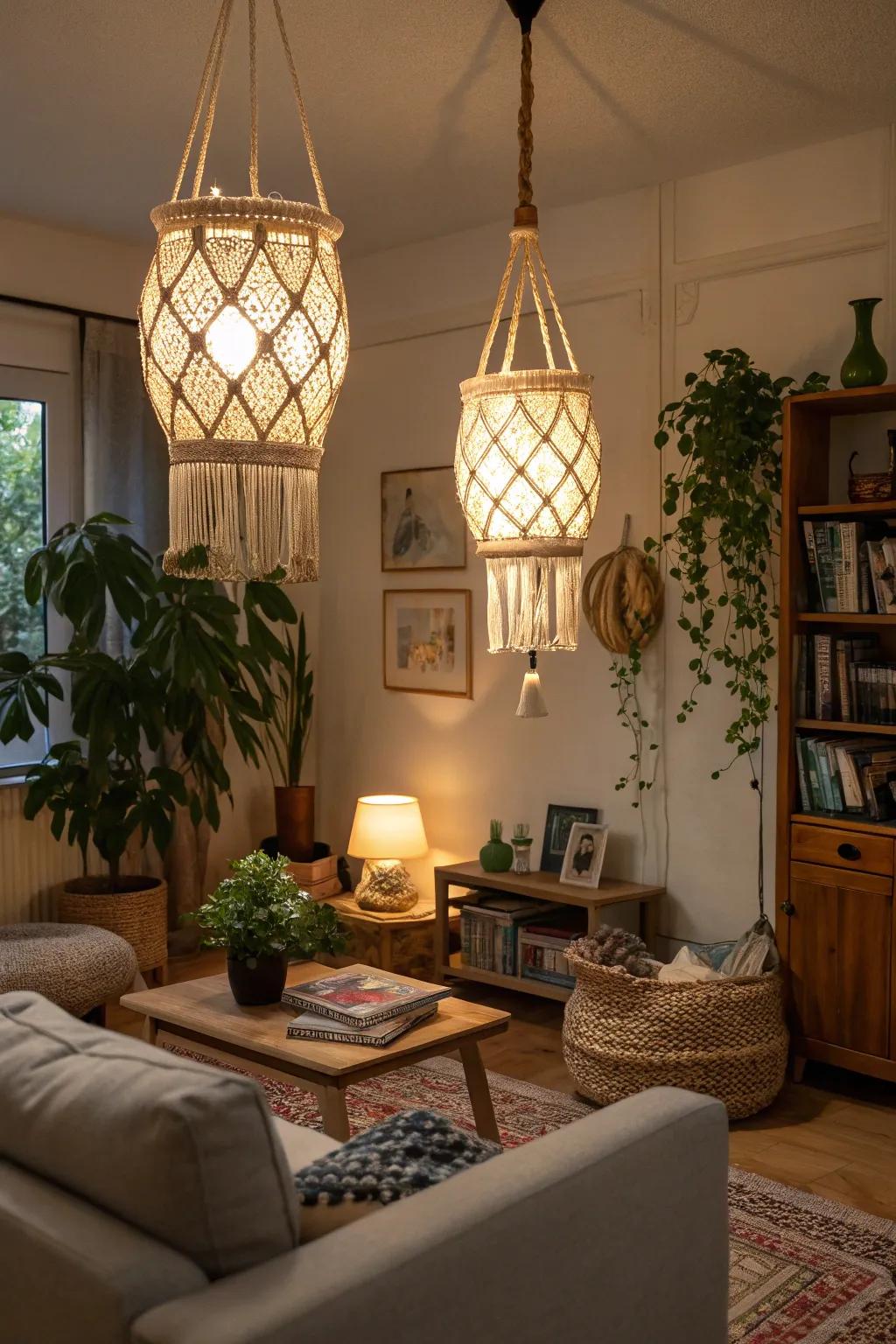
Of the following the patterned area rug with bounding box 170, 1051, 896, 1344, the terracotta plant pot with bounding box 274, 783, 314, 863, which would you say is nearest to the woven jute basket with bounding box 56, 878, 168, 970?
the terracotta plant pot with bounding box 274, 783, 314, 863

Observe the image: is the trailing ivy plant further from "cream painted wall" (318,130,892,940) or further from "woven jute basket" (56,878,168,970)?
"woven jute basket" (56,878,168,970)

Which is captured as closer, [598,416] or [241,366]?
[241,366]

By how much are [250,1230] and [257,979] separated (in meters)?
1.64

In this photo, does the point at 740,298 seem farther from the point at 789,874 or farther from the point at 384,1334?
the point at 384,1334

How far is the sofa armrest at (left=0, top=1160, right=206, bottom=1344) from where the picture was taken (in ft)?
4.48

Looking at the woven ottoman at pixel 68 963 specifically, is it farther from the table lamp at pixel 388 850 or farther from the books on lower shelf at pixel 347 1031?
the books on lower shelf at pixel 347 1031

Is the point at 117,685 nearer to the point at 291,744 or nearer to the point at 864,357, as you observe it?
the point at 291,744

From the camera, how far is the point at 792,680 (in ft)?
12.3

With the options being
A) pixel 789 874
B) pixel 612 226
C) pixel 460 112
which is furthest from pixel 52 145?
pixel 789 874

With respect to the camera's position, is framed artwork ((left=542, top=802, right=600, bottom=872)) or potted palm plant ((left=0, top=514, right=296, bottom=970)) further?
framed artwork ((left=542, top=802, right=600, bottom=872))

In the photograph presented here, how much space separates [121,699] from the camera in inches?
172

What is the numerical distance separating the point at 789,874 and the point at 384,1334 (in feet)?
8.49

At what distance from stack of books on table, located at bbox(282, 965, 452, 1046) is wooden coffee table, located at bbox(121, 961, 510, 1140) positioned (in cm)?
2

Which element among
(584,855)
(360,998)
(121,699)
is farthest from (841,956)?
(121,699)
